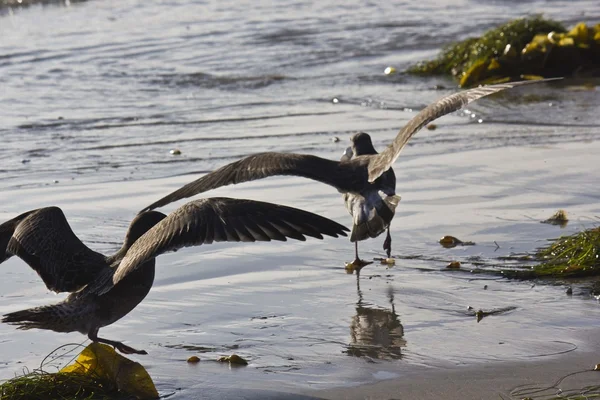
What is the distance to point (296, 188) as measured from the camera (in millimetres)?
8531

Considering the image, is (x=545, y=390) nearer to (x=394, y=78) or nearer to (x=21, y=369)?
(x=21, y=369)

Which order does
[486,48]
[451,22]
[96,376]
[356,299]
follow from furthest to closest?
[451,22]
[486,48]
[356,299]
[96,376]

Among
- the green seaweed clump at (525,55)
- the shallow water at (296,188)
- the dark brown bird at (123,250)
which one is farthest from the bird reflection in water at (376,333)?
the green seaweed clump at (525,55)

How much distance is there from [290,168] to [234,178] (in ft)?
1.25

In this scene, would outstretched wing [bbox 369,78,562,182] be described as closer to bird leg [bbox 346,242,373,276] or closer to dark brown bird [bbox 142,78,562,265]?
dark brown bird [bbox 142,78,562,265]

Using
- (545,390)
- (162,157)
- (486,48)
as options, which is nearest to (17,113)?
(162,157)

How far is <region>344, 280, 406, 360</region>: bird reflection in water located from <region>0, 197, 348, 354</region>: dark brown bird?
82 centimetres

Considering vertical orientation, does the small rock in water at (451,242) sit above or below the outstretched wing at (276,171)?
below

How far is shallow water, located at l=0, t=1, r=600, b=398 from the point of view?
17.4 ft

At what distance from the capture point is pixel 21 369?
5.01 meters

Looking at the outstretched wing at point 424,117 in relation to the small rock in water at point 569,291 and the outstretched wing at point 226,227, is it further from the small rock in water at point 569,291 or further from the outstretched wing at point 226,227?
the outstretched wing at point 226,227

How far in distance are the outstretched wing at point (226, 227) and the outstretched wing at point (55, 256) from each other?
45cm

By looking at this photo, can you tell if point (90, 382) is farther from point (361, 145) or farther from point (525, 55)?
point (525, 55)

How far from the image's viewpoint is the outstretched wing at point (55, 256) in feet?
17.0
